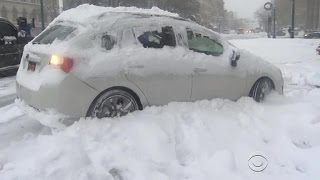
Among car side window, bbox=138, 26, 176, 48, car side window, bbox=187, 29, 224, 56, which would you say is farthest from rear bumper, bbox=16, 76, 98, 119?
car side window, bbox=187, 29, 224, 56

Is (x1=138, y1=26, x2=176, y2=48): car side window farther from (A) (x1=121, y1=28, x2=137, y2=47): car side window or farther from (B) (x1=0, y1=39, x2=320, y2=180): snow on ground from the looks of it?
(B) (x1=0, y1=39, x2=320, y2=180): snow on ground

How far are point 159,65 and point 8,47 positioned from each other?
7.66 metres

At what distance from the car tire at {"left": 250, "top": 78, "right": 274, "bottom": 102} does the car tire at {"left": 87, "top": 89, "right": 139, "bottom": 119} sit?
214 centimetres

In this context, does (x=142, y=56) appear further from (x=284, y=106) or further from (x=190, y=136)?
(x=284, y=106)

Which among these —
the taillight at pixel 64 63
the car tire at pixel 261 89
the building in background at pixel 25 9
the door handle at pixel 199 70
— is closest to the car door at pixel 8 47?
the taillight at pixel 64 63

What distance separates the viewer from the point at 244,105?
708 cm

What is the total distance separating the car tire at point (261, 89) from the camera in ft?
25.0

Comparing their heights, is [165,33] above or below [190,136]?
above

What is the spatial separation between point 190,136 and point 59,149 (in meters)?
1.55

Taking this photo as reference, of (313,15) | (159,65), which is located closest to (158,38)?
(159,65)

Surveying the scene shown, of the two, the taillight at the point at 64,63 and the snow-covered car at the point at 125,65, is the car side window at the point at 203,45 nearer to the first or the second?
the snow-covered car at the point at 125,65

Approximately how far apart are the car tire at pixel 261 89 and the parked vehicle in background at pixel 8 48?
7.79 meters

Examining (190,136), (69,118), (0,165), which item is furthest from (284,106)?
(0,165)

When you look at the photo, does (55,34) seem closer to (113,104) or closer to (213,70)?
(113,104)
